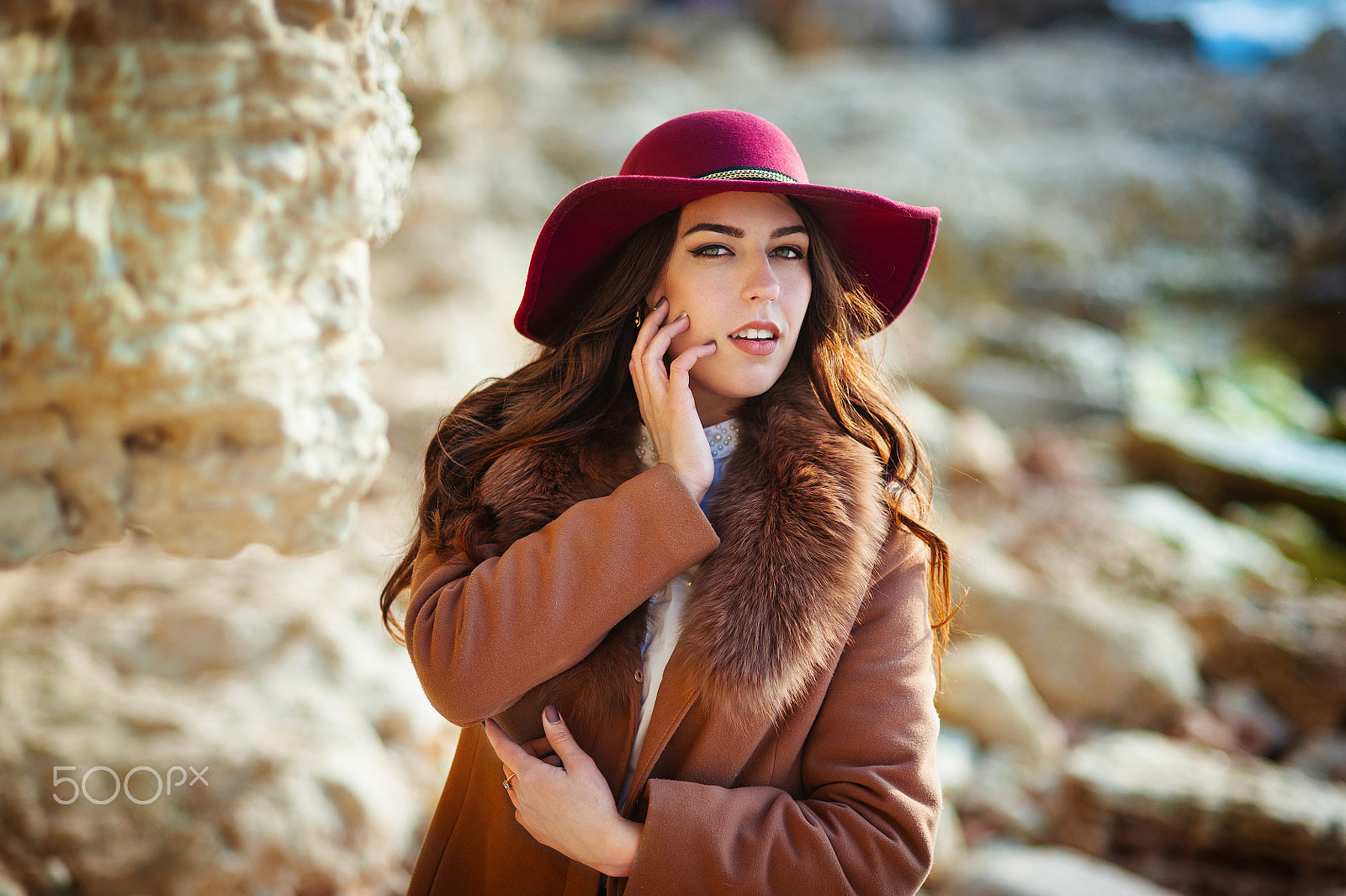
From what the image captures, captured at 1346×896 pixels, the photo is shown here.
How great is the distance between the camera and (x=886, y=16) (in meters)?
12.9

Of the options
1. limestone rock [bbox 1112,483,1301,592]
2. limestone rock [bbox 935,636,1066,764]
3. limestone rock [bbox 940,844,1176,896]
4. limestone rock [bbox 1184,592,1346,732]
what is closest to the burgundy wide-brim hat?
limestone rock [bbox 940,844,1176,896]

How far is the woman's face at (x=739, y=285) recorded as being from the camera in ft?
4.70

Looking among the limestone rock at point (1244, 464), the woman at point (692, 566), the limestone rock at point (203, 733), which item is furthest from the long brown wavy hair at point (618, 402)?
the limestone rock at point (1244, 464)

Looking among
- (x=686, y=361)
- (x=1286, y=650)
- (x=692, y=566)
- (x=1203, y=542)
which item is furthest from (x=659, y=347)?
(x=1203, y=542)

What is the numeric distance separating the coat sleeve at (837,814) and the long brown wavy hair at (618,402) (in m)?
0.23

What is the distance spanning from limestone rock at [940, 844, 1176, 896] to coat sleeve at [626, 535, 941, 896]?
1557 millimetres

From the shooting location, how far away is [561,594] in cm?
127

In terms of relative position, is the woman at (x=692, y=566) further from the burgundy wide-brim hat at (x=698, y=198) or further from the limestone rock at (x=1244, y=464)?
the limestone rock at (x=1244, y=464)

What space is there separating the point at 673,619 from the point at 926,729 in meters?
0.42

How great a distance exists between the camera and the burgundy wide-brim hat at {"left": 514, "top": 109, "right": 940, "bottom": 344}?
54.6 inches

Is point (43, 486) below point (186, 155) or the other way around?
below

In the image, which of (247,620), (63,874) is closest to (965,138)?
(247,620)

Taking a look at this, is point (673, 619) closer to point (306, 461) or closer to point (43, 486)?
point (306, 461)

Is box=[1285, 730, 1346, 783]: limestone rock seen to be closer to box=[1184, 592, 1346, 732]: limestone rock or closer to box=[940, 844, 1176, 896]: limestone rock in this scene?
box=[1184, 592, 1346, 732]: limestone rock
